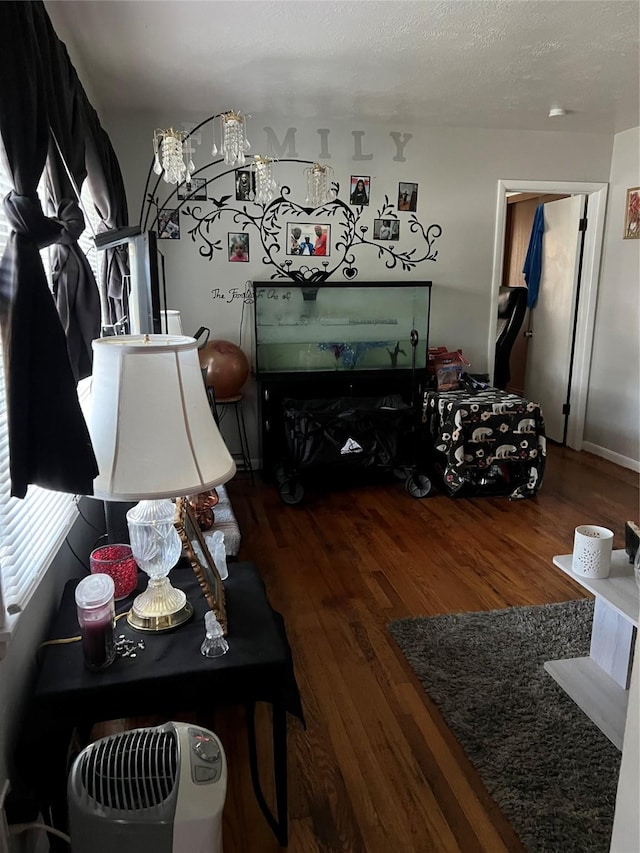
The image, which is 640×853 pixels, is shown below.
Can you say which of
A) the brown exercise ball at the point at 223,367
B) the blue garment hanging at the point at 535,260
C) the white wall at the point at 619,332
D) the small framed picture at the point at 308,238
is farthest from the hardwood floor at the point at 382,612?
the small framed picture at the point at 308,238

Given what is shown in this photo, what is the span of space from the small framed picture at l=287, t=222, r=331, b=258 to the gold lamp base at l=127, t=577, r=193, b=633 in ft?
10.6

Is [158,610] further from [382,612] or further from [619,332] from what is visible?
[619,332]

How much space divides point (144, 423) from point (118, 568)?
0.53 m

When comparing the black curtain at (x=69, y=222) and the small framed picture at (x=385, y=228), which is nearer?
the black curtain at (x=69, y=222)

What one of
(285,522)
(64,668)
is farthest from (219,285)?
(64,668)

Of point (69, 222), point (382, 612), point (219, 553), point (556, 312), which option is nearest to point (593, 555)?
point (382, 612)

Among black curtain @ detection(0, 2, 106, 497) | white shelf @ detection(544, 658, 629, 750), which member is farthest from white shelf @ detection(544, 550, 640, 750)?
black curtain @ detection(0, 2, 106, 497)

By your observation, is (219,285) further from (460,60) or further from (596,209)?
(596,209)

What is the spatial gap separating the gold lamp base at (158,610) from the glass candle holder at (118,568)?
0.11m

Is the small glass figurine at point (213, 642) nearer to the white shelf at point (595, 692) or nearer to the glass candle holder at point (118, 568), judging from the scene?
the glass candle holder at point (118, 568)

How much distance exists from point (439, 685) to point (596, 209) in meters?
4.03

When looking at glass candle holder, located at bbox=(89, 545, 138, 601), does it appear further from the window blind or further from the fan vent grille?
the fan vent grille

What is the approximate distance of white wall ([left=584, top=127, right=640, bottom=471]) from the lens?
14.5 ft

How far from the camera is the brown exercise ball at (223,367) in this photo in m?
3.84
